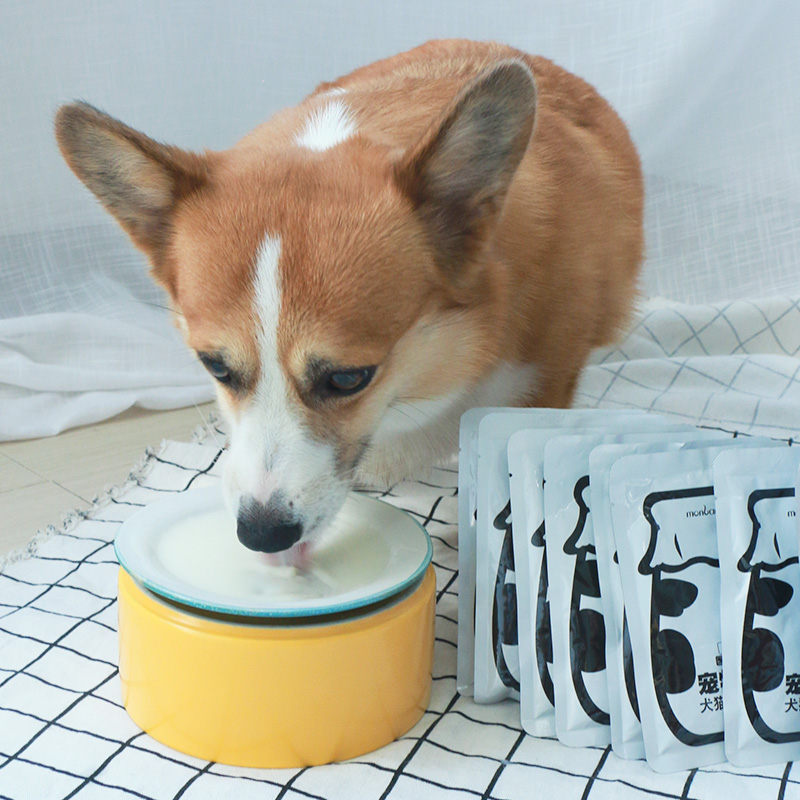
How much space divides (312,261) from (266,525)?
0.95 feet

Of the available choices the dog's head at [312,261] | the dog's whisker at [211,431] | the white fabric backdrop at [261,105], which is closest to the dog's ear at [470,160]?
the dog's head at [312,261]

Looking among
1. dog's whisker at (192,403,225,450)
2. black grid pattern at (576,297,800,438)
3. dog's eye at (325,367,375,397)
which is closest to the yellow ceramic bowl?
dog's eye at (325,367,375,397)

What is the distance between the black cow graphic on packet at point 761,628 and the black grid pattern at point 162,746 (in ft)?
0.20

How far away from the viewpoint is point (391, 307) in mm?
1185

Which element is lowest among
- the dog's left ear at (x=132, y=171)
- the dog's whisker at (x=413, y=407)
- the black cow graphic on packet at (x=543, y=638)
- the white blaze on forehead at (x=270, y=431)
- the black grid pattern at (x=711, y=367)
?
the black grid pattern at (x=711, y=367)

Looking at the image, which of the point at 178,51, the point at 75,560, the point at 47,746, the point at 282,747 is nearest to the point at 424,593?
the point at 282,747

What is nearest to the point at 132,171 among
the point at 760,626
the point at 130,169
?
the point at 130,169

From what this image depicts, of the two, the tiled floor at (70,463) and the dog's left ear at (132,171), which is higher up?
the dog's left ear at (132,171)

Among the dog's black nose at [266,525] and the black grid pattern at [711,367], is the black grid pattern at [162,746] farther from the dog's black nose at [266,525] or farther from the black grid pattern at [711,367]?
the black grid pattern at [711,367]

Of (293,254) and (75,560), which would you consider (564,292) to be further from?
(75,560)

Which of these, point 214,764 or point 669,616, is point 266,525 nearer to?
point 214,764

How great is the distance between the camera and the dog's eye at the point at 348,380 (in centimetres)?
116

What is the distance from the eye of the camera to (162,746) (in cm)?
113

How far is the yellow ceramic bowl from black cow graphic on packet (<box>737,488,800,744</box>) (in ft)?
1.15
